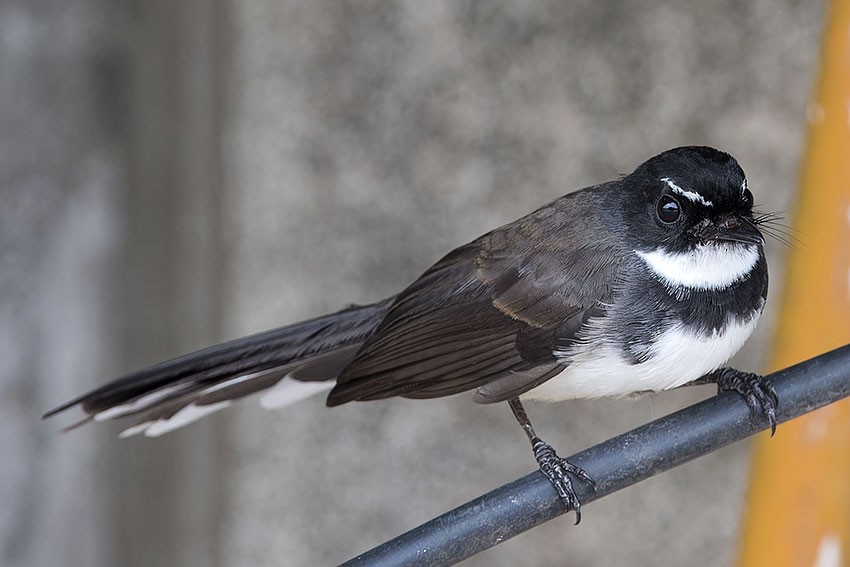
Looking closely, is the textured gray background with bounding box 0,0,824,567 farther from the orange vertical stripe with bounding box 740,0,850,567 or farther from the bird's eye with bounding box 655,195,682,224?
the orange vertical stripe with bounding box 740,0,850,567

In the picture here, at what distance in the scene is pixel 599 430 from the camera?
13.8 feet

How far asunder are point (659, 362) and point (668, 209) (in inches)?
12.6

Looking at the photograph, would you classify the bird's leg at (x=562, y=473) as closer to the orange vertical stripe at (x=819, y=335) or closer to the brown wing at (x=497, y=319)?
the brown wing at (x=497, y=319)

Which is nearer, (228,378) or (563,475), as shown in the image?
(563,475)

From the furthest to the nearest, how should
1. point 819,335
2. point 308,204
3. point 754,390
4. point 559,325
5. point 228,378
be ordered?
1. point 308,204
2. point 228,378
3. point 559,325
4. point 754,390
5. point 819,335

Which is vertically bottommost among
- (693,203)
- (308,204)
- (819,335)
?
(819,335)

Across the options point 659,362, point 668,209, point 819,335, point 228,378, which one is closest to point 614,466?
point 659,362

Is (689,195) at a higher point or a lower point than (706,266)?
higher

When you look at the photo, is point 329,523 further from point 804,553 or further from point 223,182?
point 804,553

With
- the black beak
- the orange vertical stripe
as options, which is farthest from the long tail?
the orange vertical stripe

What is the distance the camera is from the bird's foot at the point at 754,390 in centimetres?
212

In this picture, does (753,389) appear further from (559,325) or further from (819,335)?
(559,325)

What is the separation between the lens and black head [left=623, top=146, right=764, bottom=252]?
2227 millimetres

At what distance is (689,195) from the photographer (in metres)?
2.26
